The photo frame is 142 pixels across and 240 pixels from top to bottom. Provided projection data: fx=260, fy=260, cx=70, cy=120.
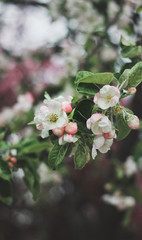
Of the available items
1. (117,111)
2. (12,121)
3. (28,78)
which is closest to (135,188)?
(12,121)

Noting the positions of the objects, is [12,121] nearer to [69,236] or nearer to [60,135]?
[60,135]

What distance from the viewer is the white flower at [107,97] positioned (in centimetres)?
59

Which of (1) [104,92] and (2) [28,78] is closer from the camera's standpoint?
(1) [104,92]

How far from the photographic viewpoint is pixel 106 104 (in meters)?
0.60

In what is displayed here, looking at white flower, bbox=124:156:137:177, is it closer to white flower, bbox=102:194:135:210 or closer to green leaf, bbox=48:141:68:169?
white flower, bbox=102:194:135:210

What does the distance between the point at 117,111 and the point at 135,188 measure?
1.27 meters

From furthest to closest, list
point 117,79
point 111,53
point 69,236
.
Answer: point 69,236
point 111,53
point 117,79

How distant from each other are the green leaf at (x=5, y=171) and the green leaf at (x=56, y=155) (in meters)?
0.29

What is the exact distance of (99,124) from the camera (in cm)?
59

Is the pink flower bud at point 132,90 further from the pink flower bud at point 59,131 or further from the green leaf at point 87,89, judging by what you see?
the pink flower bud at point 59,131

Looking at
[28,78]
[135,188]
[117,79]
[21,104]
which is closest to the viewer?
[117,79]

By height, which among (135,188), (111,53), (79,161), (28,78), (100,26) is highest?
(28,78)

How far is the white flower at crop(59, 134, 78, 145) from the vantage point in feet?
2.02

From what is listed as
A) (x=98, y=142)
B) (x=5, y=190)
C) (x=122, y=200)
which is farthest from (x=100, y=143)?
(x=122, y=200)
